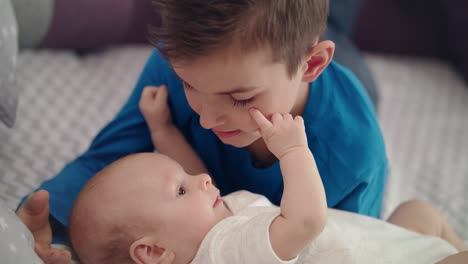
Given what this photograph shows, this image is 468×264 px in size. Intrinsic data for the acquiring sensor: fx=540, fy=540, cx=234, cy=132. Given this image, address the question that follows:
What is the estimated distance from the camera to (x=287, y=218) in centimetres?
70

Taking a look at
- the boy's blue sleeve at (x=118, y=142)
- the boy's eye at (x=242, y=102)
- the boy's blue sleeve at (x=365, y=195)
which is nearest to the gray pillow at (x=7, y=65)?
the boy's blue sleeve at (x=118, y=142)

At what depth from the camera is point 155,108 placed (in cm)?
95

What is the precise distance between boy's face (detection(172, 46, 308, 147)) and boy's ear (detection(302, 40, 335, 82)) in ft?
0.06

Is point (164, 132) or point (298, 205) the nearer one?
point (298, 205)

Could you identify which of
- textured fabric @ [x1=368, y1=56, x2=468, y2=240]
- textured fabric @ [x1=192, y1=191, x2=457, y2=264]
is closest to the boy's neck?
textured fabric @ [x1=192, y1=191, x2=457, y2=264]

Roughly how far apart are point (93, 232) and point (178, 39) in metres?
0.29

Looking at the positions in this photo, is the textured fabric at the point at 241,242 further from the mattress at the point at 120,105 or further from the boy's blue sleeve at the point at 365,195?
the mattress at the point at 120,105

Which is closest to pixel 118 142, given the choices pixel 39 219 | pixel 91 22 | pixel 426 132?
pixel 39 219

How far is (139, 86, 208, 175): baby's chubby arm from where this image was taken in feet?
3.12

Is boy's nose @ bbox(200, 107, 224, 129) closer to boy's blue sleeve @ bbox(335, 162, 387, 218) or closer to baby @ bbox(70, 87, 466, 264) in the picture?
baby @ bbox(70, 87, 466, 264)

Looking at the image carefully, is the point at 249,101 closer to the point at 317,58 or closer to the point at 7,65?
the point at 317,58

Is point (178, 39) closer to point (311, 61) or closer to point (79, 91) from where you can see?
point (311, 61)

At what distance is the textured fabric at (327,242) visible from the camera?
707mm

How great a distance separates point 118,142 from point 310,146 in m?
0.35
